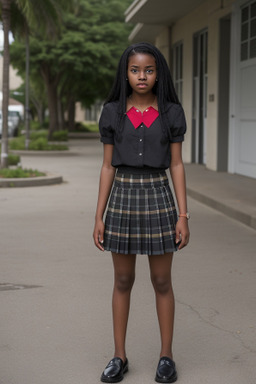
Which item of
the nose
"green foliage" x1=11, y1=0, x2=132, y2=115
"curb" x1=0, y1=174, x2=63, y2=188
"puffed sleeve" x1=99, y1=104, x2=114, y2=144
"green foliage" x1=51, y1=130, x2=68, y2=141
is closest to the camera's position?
the nose

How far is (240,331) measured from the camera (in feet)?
15.1

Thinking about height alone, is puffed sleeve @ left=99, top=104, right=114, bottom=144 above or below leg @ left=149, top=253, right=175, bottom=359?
above

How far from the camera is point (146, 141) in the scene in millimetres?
3682

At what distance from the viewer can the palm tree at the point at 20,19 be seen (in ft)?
51.4

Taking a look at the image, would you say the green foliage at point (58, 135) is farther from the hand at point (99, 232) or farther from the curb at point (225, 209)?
the hand at point (99, 232)

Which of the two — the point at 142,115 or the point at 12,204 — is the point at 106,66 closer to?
the point at 12,204

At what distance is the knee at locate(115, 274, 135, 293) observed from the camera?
3799mm

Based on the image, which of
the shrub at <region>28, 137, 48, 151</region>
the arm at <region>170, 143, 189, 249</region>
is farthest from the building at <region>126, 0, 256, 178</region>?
the arm at <region>170, 143, 189, 249</region>

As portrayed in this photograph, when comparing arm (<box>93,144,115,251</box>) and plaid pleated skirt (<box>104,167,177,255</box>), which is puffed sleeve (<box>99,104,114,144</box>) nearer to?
arm (<box>93,144,115,251</box>)

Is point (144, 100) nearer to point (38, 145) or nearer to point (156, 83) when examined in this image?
point (156, 83)

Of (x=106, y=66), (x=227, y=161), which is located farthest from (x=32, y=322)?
(x=106, y=66)

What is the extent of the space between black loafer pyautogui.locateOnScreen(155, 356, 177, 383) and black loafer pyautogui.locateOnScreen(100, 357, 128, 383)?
0.19m

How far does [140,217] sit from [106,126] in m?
0.50

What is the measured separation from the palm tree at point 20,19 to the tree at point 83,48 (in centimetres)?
1293
